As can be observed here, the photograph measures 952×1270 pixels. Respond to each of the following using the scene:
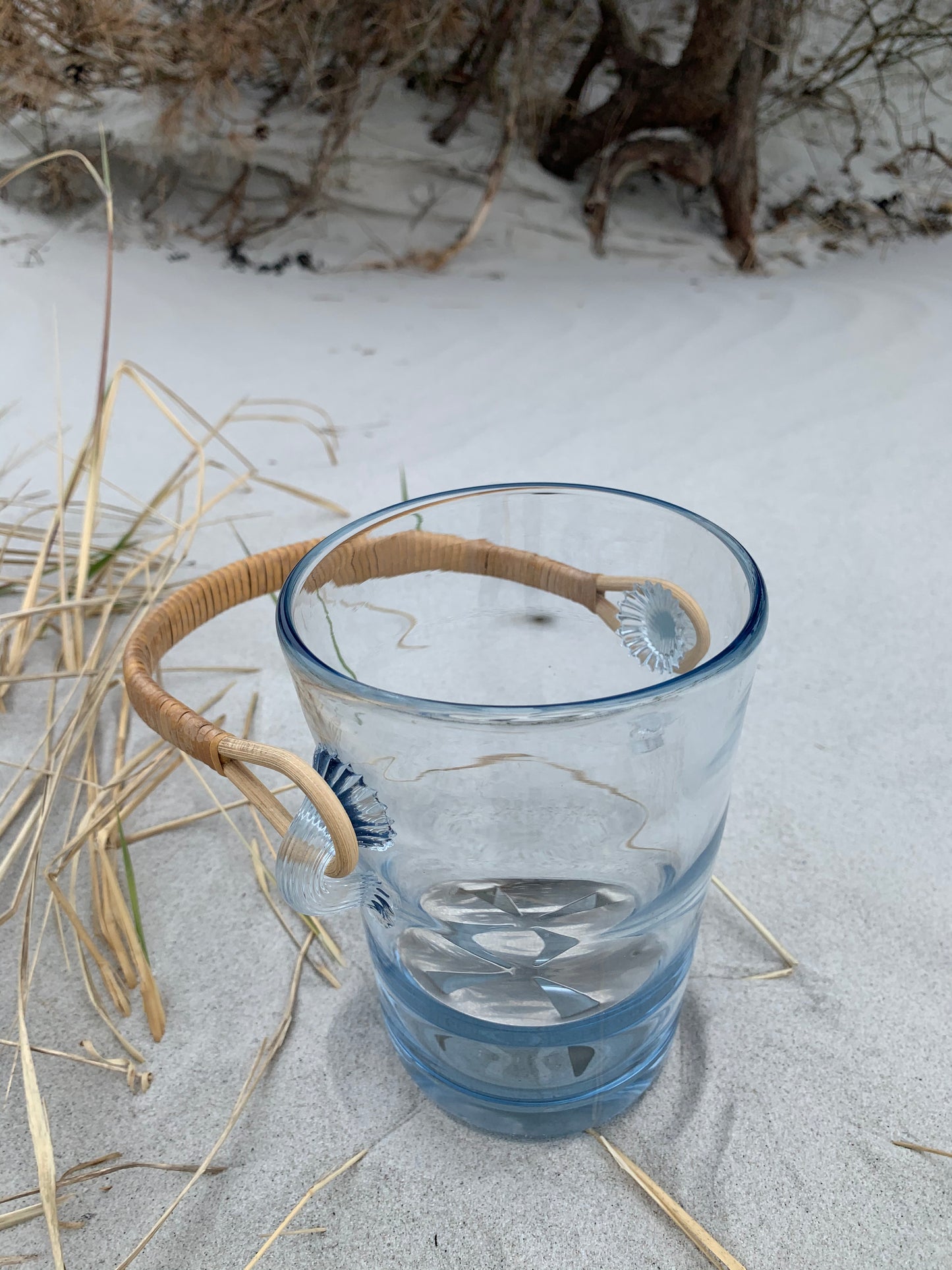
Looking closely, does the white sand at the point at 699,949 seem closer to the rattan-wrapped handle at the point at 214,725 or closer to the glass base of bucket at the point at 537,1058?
the glass base of bucket at the point at 537,1058

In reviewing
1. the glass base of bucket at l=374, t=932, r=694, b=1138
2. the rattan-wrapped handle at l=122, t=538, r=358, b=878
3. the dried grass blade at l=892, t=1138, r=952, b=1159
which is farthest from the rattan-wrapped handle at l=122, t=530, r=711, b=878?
the dried grass blade at l=892, t=1138, r=952, b=1159

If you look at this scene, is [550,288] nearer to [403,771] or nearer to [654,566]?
[654,566]

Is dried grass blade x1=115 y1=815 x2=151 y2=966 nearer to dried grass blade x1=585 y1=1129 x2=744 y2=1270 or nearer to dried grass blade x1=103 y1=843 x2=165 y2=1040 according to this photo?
dried grass blade x1=103 y1=843 x2=165 y2=1040

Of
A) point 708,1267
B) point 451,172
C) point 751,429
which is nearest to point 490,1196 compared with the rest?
point 708,1267

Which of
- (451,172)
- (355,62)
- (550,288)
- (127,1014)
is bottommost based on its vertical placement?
(127,1014)

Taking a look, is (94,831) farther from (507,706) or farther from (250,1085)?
(507,706)

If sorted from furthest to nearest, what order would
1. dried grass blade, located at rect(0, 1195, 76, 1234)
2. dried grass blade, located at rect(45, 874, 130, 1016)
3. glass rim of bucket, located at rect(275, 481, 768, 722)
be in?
dried grass blade, located at rect(45, 874, 130, 1016)
dried grass blade, located at rect(0, 1195, 76, 1234)
glass rim of bucket, located at rect(275, 481, 768, 722)

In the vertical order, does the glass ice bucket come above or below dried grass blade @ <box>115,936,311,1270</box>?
above

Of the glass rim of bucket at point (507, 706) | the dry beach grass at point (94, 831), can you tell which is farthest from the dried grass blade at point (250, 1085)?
the glass rim of bucket at point (507, 706)
